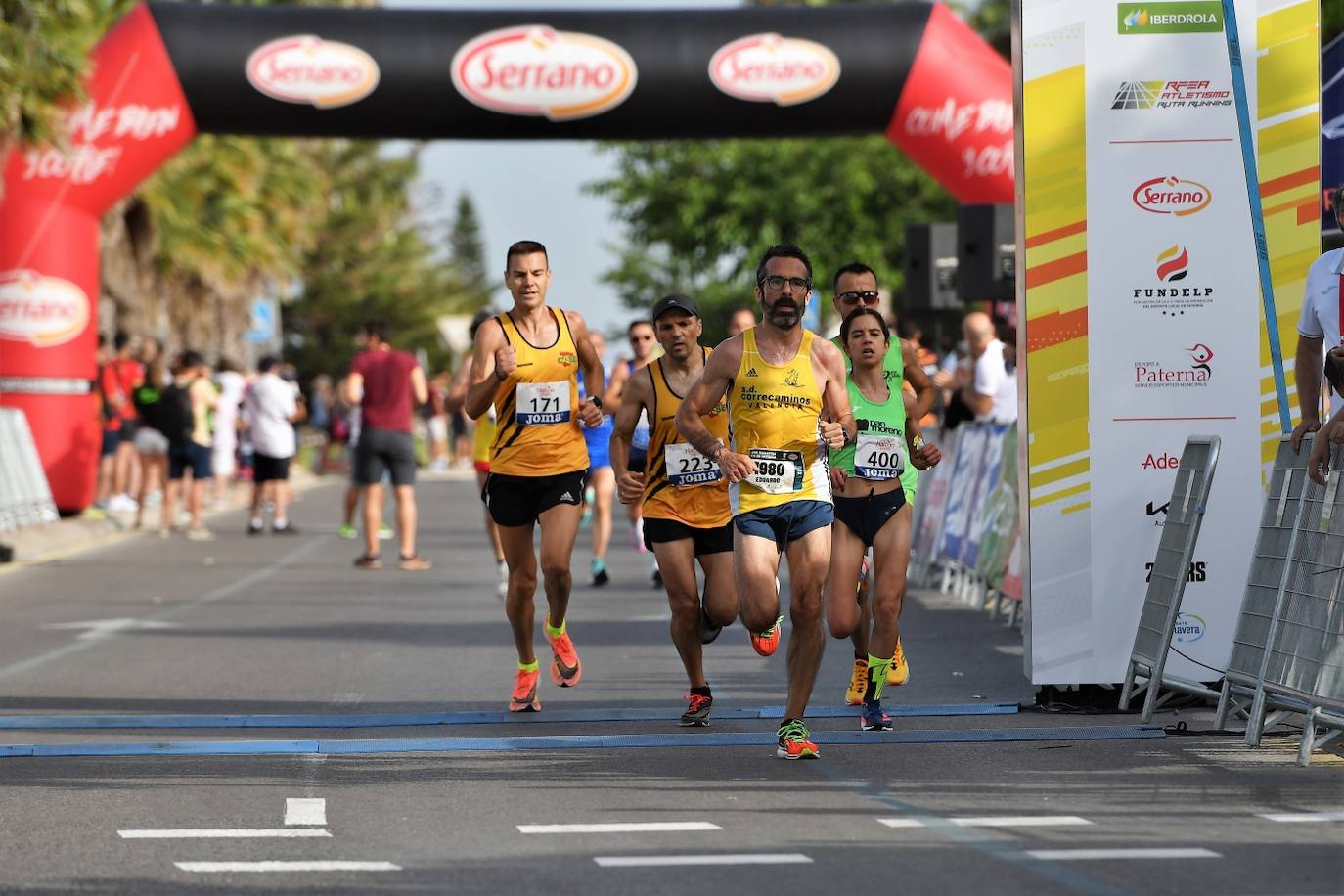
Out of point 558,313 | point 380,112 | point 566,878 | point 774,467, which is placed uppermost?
point 380,112

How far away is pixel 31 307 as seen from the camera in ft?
72.7

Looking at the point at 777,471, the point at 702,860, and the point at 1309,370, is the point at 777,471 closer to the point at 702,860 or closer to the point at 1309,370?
the point at 1309,370

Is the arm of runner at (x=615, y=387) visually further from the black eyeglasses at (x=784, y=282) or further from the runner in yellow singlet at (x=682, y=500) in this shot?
the black eyeglasses at (x=784, y=282)

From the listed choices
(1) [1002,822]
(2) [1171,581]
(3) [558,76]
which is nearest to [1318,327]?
(2) [1171,581]

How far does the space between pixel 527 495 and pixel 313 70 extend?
39.6 feet

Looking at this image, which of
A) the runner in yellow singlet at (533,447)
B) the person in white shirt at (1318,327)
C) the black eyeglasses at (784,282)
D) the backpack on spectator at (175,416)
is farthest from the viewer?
the backpack on spectator at (175,416)

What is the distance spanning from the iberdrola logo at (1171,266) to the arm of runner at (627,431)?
2.38 metres

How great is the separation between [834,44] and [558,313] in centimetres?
1169

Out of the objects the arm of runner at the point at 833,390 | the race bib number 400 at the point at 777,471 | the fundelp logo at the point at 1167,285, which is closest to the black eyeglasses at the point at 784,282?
the arm of runner at the point at 833,390

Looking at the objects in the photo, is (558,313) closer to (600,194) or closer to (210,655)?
(210,655)

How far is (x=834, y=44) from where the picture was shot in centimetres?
2164

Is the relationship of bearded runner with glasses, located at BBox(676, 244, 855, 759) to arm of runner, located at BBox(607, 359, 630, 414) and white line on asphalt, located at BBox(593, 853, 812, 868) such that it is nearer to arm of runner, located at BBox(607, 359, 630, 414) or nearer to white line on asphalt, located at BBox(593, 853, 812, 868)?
white line on asphalt, located at BBox(593, 853, 812, 868)

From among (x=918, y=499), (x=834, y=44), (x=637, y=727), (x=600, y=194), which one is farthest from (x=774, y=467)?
(x=600, y=194)

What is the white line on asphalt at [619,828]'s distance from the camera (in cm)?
711
